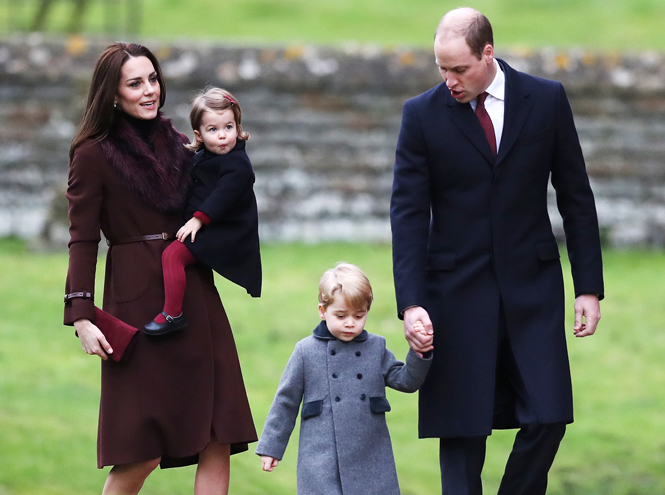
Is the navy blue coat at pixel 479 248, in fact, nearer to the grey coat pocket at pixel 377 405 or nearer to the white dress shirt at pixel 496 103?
the white dress shirt at pixel 496 103

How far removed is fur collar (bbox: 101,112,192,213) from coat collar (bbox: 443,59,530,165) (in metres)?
1.16

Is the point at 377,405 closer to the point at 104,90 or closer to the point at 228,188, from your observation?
the point at 228,188

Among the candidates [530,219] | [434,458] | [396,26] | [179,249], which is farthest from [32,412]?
[396,26]

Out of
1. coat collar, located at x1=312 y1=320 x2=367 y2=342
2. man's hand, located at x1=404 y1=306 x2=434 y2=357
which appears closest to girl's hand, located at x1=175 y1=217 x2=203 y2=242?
coat collar, located at x1=312 y1=320 x2=367 y2=342

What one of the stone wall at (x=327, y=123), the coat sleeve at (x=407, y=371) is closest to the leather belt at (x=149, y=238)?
the coat sleeve at (x=407, y=371)

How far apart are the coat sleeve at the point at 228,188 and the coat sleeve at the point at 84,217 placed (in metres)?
0.43

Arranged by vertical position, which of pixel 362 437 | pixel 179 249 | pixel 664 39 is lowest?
pixel 362 437

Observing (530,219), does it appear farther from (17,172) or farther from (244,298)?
(17,172)

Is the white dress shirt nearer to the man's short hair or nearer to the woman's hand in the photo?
the man's short hair

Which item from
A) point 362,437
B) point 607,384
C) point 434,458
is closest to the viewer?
→ point 362,437

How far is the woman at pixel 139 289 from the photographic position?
443cm

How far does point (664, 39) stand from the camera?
21.2 metres

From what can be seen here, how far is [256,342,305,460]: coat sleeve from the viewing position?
447 centimetres

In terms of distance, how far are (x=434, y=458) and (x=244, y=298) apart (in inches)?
119
